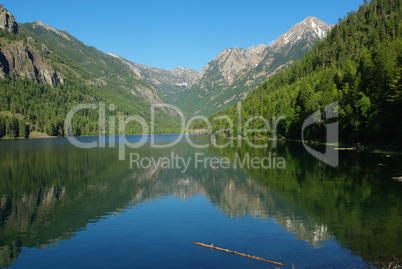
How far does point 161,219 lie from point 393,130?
212 feet

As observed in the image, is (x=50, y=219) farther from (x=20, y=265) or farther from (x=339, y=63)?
(x=339, y=63)

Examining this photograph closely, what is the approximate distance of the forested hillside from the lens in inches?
2763

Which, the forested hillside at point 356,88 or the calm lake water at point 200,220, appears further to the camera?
the forested hillside at point 356,88

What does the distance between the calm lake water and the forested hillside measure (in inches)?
1174

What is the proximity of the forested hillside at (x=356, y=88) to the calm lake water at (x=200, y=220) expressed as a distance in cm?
2982

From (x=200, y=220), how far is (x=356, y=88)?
74097mm

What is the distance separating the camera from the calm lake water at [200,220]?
58.5 feet

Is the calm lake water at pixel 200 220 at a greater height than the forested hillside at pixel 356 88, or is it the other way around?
the forested hillside at pixel 356 88

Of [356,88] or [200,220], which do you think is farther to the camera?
[356,88]

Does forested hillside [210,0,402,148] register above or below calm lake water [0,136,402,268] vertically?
above

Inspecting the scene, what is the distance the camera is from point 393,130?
68.8 meters

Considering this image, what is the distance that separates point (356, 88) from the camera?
8269 centimetres

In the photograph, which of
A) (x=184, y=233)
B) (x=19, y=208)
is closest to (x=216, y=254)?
(x=184, y=233)

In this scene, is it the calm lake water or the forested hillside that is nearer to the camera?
the calm lake water
